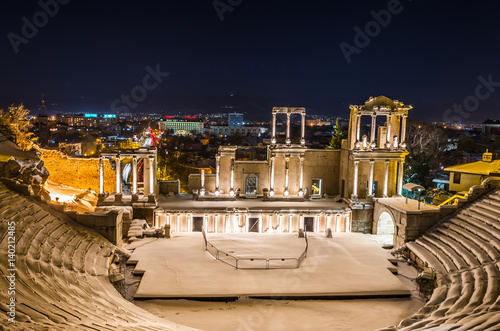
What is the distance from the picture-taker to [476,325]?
10039 mm

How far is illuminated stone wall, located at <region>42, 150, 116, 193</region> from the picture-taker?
29172mm

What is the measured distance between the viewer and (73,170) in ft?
Result: 97.0

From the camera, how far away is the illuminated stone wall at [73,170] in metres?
29.2

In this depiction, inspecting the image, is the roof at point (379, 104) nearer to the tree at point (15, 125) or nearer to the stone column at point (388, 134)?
the stone column at point (388, 134)

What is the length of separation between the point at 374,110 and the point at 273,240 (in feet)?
35.6

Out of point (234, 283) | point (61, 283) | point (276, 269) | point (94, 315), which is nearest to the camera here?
point (94, 315)

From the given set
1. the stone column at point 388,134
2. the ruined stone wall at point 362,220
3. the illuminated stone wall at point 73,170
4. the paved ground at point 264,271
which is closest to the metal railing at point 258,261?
the paved ground at point 264,271

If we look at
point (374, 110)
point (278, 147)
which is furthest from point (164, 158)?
point (374, 110)

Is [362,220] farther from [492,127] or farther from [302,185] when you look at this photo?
[492,127]

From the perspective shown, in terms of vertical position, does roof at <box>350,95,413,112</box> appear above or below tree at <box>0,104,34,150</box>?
above

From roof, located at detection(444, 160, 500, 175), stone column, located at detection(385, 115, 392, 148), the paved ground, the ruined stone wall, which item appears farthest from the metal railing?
roof, located at detection(444, 160, 500, 175)

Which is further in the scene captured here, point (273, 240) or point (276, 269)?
point (273, 240)

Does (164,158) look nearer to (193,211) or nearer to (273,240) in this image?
(193,211)

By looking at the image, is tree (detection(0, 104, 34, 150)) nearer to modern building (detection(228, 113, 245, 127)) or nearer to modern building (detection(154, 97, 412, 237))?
modern building (detection(154, 97, 412, 237))
